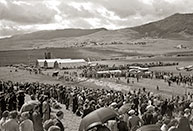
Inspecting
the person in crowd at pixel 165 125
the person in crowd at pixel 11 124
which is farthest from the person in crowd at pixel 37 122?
the person in crowd at pixel 165 125

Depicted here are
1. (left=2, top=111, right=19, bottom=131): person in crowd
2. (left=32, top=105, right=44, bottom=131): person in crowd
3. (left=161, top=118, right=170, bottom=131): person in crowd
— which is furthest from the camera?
(left=32, top=105, right=44, bottom=131): person in crowd

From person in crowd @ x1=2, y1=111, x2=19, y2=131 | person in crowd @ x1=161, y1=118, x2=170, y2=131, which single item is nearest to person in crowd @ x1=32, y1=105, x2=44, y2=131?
person in crowd @ x1=2, y1=111, x2=19, y2=131

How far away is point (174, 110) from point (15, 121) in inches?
501

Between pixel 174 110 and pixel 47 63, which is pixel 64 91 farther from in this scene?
pixel 47 63

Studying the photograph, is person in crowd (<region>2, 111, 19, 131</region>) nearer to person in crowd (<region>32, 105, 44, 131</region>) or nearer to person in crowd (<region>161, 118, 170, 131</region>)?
person in crowd (<region>32, 105, 44, 131</region>)

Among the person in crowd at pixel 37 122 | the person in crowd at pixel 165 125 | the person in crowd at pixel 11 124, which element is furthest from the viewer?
the person in crowd at pixel 37 122

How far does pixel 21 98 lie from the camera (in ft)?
70.2

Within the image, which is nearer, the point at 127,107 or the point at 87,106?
the point at 127,107

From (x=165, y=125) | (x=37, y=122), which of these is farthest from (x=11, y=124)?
(x=165, y=125)

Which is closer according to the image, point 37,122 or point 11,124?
point 11,124

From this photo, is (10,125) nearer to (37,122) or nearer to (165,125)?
(37,122)

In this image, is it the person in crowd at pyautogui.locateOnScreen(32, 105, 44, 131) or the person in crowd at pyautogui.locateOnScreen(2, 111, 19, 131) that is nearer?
the person in crowd at pyautogui.locateOnScreen(2, 111, 19, 131)

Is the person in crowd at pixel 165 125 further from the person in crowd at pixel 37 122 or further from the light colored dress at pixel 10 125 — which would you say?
the light colored dress at pixel 10 125

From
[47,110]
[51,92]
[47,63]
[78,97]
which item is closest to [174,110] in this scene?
[78,97]
